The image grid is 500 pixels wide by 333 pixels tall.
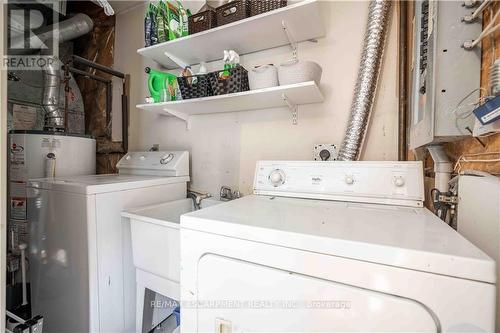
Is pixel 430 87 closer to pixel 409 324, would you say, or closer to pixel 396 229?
pixel 396 229

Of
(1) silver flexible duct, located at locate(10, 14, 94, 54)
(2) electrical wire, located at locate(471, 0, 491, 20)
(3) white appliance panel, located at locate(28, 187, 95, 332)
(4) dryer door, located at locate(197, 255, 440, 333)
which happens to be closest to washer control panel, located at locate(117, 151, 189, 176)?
(3) white appliance panel, located at locate(28, 187, 95, 332)

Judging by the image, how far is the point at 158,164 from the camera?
1.77 metres

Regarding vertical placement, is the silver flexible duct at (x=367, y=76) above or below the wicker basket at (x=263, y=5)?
below

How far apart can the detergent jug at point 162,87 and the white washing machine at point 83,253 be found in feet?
1.94

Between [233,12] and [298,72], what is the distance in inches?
22.2

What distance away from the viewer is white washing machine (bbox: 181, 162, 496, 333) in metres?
0.49

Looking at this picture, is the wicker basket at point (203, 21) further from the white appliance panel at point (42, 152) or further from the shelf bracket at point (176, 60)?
the white appliance panel at point (42, 152)

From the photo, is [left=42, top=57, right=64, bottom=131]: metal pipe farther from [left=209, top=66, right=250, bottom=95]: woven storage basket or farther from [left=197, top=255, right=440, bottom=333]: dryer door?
[left=197, top=255, right=440, bottom=333]: dryer door

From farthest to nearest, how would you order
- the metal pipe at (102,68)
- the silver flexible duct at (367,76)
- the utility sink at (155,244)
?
the metal pipe at (102,68)
the silver flexible duct at (367,76)
the utility sink at (155,244)

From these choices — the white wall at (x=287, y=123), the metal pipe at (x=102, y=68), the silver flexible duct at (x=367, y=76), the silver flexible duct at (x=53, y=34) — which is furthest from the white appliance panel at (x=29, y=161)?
the silver flexible duct at (x=367, y=76)

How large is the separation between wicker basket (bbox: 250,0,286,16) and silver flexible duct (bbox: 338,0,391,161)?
0.49 meters

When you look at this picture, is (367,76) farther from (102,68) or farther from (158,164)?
(102,68)

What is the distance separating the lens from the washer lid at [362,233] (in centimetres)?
50

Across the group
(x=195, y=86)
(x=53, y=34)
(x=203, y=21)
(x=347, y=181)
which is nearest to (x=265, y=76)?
(x=195, y=86)
